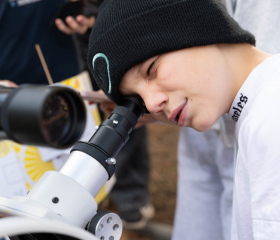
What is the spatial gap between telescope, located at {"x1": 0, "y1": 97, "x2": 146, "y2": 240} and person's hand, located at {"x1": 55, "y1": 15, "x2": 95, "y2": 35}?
657mm

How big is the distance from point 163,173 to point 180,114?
1.73m

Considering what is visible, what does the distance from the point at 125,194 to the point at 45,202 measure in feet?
4.99

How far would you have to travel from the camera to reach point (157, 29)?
874mm

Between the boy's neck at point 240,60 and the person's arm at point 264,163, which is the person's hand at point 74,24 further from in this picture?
the person's arm at point 264,163

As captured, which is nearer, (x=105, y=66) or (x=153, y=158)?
(x=105, y=66)

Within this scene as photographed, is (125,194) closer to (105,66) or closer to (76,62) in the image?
(76,62)

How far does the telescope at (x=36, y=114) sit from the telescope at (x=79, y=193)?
122 mm

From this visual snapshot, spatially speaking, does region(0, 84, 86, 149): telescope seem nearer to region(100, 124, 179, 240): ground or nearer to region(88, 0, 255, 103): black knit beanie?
region(88, 0, 255, 103): black knit beanie

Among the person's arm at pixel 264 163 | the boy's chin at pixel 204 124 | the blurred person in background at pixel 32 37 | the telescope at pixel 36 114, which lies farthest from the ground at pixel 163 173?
the telescope at pixel 36 114

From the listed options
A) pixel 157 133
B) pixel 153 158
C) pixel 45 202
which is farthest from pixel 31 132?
pixel 157 133

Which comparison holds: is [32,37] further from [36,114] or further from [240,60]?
[36,114]

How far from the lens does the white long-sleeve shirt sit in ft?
2.39

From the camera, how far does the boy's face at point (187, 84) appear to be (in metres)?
0.88

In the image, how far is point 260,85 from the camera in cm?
86
